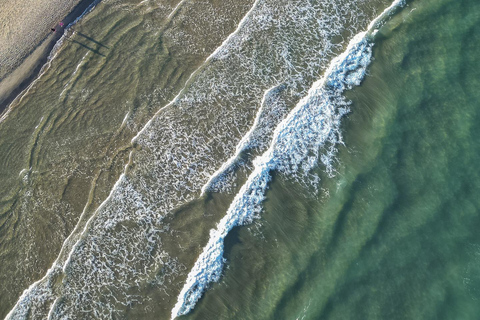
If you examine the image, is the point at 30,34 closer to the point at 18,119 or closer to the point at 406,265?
the point at 18,119

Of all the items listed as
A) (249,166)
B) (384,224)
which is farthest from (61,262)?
(384,224)

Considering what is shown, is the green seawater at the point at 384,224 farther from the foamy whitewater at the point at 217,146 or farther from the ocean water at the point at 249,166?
the foamy whitewater at the point at 217,146

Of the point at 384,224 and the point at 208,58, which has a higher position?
the point at 208,58

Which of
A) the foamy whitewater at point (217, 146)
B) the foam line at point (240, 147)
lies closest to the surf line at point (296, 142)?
the foamy whitewater at point (217, 146)

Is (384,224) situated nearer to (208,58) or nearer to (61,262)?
(208,58)

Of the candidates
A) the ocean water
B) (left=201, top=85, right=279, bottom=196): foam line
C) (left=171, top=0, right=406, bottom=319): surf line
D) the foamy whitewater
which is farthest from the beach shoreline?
(left=171, top=0, right=406, bottom=319): surf line

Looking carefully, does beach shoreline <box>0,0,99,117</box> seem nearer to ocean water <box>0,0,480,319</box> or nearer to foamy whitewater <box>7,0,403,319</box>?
ocean water <box>0,0,480,319</box>
